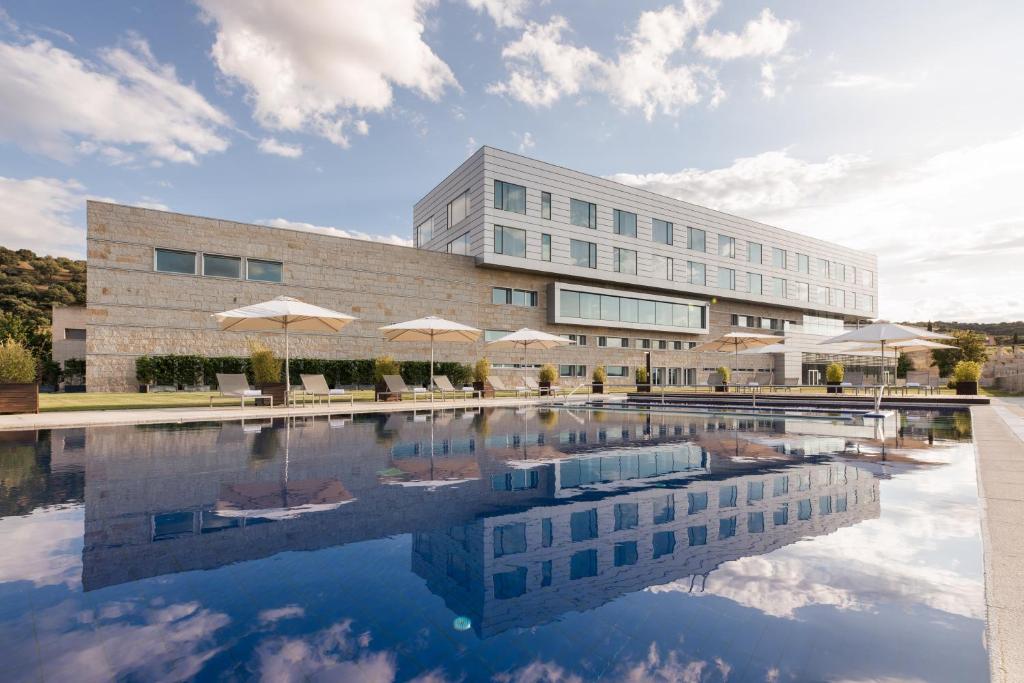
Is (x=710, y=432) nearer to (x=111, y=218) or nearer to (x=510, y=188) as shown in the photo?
(x=510, y=188)

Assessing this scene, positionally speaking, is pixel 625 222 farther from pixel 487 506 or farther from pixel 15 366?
pixel 487 506

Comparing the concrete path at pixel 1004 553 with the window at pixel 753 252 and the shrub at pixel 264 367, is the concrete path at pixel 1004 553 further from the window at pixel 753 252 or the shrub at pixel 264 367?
the window at pixel 753 252

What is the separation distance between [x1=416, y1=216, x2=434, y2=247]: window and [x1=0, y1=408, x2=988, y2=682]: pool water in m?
27.7

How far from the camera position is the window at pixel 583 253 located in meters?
30.3

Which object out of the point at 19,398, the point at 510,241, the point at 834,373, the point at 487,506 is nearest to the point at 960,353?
the point at 834,373

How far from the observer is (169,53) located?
60.8ft

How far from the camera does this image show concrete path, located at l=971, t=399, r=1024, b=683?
6.70ft

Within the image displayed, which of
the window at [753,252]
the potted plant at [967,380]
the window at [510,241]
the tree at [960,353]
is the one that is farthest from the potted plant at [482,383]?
the tree at [960,353]

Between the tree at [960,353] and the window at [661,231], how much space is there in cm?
3156

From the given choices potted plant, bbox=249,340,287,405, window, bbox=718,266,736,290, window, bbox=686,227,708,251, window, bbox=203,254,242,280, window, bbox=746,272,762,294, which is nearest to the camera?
potted plant, bbox=249,340,287,405

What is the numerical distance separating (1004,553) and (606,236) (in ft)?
97.9

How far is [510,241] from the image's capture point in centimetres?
2791

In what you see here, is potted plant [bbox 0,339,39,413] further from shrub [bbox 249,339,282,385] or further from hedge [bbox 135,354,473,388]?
hedge [bbox 135,354,473,388]

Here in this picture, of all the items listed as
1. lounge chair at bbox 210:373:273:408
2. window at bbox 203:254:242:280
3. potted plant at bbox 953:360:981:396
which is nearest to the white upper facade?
window at bbox 203:254:242:280
